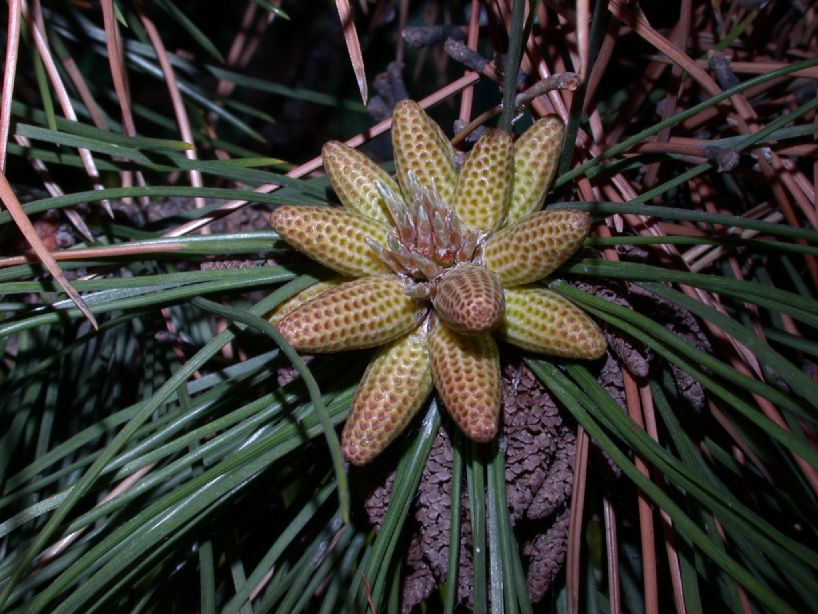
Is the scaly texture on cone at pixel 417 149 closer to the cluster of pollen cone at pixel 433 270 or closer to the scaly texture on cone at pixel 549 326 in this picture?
the cluster of pollen cone at pixel 433 270

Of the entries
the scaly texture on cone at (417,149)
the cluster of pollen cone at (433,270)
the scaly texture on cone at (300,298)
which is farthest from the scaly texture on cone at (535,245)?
the scaly texture on cone at (300,298)

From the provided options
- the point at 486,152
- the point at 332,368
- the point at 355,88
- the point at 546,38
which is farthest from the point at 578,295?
the point at 355,88

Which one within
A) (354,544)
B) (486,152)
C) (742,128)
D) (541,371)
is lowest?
(354,544)

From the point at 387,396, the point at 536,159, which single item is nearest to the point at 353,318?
the point at 387,396

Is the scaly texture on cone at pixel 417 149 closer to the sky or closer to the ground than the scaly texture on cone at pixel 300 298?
closer to the sky

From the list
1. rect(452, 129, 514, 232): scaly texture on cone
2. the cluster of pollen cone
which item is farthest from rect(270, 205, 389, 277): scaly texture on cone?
rect(452, 129, 514, 232): scaly texture on cone

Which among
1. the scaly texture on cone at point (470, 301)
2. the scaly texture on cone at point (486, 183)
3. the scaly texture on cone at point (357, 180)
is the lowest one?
the scaly texture on cone at point (470, 301)

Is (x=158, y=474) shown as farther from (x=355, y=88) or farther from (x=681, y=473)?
(x=355, y=88)
